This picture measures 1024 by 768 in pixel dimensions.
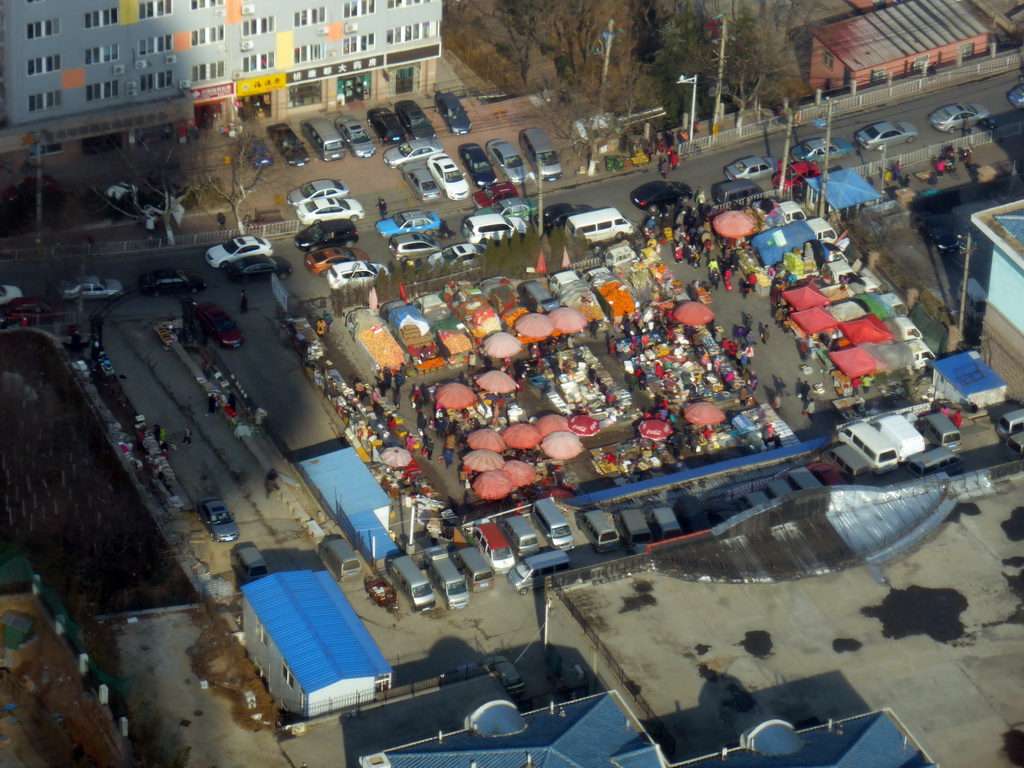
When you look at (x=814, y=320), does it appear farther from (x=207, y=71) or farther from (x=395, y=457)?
(x=207, y=71)

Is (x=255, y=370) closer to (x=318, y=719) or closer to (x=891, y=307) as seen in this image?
(x=318, y=719)

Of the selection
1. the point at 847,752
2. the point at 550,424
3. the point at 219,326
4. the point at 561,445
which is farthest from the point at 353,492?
the point at 847,752

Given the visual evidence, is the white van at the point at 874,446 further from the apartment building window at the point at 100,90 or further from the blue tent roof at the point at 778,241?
the apartment building window at the point at 100,90

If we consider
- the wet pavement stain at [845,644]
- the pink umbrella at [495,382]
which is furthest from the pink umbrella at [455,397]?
the wet pavement stain at [845,644]

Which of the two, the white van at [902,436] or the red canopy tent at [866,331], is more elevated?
the red canopy tent at [866,331]

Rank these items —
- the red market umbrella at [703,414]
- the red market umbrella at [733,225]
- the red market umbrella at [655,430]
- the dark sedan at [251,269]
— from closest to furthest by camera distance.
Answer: the red market umbrella at [655,430] < the red market umbrella at [703,414] < the dark sedan at [251,269] < the red market umbrella at [733,225]

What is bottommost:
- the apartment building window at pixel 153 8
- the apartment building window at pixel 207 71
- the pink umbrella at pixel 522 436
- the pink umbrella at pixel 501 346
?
the pink umbrella at pixel 522 436
